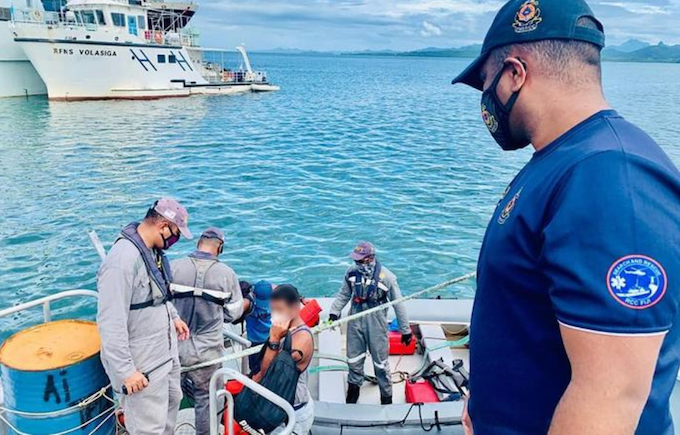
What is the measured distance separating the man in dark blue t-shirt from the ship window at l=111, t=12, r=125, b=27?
41.1 m

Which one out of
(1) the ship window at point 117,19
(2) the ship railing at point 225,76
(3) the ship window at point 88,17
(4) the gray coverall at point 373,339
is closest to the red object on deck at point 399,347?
(4) the gray coverall at point 373,339

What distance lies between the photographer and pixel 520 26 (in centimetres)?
141

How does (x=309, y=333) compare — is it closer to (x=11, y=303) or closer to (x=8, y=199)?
(x=11, y=303)

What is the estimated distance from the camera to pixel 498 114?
155 centimetres

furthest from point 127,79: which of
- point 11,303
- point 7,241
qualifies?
point 11,303

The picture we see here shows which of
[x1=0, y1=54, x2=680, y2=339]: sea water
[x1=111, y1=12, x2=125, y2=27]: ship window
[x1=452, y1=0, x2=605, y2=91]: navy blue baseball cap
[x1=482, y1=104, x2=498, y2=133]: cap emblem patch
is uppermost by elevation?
[x1=111, y1=12, x2=125, y2=27]: ship window

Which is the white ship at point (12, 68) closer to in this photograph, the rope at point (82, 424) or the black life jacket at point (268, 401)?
the rope at point (82, 424)

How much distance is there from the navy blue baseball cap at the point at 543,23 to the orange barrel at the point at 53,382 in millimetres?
3264

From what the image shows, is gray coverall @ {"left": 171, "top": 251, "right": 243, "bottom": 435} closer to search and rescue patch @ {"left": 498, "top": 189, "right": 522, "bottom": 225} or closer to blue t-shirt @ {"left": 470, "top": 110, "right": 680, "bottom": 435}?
blue t-shirt @ {"left": 470, "top": 110, "right": 680, "bottom": 435}

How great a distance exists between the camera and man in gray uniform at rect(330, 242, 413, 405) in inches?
227

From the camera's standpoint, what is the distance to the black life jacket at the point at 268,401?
3613mm

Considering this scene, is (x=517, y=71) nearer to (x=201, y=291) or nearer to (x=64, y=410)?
(x=64, y=410)

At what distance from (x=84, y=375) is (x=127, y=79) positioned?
39.0 m

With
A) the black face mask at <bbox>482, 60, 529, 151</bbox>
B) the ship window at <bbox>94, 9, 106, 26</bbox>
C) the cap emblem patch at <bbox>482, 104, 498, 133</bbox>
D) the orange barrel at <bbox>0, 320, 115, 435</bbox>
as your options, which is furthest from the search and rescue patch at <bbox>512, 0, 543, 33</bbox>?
the ship window at <bbox>94, 9, 106, 26</bbox>
